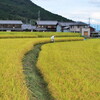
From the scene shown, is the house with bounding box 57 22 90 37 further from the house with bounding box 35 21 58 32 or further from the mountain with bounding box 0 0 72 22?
the mountain with bounding box 0 0 72 22

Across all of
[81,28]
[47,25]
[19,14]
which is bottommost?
[81,28]

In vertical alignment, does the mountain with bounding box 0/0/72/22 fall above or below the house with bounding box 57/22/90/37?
above

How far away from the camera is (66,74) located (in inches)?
401

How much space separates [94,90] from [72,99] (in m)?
1.16

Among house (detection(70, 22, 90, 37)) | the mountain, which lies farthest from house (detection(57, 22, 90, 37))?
the mountain

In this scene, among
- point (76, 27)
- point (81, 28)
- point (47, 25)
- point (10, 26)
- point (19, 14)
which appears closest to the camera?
point (81, 28)

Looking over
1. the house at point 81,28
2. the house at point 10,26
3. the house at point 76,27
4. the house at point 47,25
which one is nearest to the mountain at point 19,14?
the house at point 47,25

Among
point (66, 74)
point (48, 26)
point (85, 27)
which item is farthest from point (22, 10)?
point (66, 74)

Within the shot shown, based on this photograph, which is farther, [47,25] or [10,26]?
[47,25]

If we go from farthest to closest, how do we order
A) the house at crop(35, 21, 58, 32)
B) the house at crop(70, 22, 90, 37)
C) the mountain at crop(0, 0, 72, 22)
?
the mountain at crop(0, 0, 72, 22) → the house at crop(35, 21, 58, 32) → the house at crop(70, 22, 90, 37)

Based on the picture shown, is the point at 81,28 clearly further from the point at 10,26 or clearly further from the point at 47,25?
the point at 10,26

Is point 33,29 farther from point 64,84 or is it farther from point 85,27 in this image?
point 64,84

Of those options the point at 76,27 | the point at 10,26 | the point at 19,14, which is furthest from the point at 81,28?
the point at 19,14

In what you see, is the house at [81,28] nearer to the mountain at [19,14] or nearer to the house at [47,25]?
the house at [47,25]
